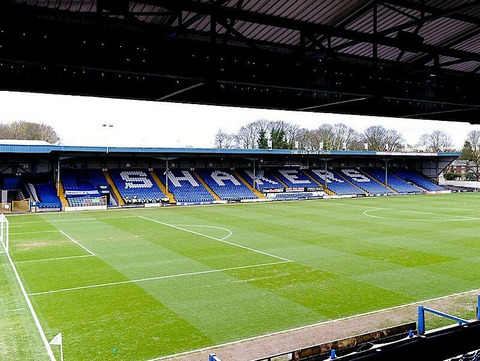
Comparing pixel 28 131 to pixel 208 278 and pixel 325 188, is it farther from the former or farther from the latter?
pixel 208 278

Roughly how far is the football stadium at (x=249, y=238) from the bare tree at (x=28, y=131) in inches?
1797

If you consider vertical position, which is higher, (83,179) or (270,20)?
(270,20)

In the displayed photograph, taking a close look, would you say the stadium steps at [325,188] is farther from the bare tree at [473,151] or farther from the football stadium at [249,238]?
the bare tree at [473,151]

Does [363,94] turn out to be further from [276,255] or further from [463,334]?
[276,255]

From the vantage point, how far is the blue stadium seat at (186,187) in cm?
4222

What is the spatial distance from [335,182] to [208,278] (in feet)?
134

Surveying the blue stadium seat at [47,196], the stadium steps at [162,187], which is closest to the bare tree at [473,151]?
the stadium steps at [162,187]

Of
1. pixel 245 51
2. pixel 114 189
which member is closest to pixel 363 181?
pixel 114 189

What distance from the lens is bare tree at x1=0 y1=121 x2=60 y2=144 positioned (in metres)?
67.6

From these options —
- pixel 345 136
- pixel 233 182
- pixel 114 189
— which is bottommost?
pixel 114 189

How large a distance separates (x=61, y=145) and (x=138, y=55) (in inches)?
1376

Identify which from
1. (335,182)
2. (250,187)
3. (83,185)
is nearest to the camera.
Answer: (83,185)

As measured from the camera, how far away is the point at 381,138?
8981cm

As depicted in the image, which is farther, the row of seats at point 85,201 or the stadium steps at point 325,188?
the stadium steps at point 325,188
